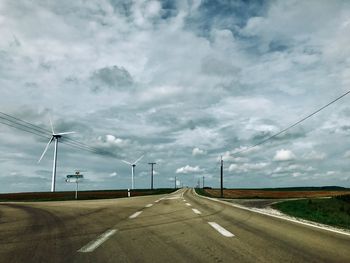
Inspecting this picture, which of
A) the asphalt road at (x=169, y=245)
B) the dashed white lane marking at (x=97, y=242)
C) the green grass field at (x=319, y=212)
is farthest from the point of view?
the green grass field at (x=319, y=212)

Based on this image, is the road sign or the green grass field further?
the road sign

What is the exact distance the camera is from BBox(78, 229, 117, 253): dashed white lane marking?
7.06m

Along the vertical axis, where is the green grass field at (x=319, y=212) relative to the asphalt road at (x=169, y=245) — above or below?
below

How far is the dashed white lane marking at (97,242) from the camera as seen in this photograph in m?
7.06

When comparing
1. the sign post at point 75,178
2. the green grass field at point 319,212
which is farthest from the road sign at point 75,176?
the green grass field at point 319,212

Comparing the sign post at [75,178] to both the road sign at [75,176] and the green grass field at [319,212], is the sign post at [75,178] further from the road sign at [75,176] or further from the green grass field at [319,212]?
the green grass field at [319,212]

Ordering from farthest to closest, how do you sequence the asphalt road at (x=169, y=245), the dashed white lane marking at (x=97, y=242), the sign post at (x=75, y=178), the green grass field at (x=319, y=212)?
the sign post at (x=75, y=178)
the green grass field at (x=319, y=212)
the dashed white lane marking at (x=97, y=242)
the asphalt road at (x=169, y=245)

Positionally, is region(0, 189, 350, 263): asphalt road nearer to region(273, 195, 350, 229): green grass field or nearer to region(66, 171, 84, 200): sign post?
region(273, 195, 350, 229): green grass field

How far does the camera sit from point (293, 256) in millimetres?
6438

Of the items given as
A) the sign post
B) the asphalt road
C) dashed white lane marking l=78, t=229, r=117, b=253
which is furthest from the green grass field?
the sign post

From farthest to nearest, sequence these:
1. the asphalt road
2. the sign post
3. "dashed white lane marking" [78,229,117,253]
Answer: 1. the sign post
2. "dashed white lane marking" [78,229,117,253]
3. the asphalt road

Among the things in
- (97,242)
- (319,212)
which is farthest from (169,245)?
(319,212)

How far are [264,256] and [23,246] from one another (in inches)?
195

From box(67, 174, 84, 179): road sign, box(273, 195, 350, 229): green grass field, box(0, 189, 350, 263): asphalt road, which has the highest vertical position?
box(67, 174, 84, 179): road sign
